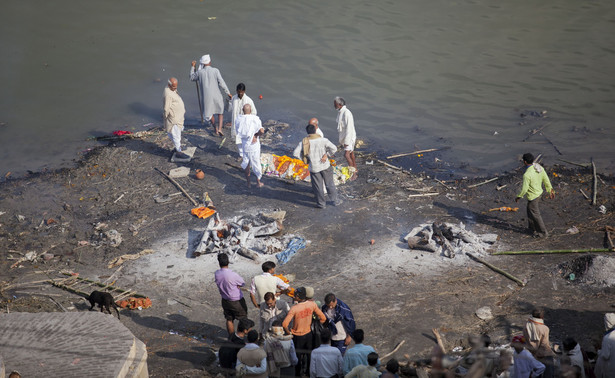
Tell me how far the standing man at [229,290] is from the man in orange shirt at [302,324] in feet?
3.65

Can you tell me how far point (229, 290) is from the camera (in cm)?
844

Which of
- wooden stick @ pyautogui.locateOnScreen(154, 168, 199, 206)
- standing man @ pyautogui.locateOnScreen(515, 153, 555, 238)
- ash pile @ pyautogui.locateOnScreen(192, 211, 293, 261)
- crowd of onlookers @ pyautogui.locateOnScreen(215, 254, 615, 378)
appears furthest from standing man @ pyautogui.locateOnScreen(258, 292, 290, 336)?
standing man @ pyautogui.locateOnScreen(515, 153, 555, 238)

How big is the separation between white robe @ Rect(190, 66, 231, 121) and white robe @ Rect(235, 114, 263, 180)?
2358 millimetres

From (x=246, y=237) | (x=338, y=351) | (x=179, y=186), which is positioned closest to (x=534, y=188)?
(x=246, y=237)

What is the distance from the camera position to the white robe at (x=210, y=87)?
15047mm

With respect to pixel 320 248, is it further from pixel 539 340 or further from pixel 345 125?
pixel 539 340

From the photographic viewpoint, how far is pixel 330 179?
12.3 metres

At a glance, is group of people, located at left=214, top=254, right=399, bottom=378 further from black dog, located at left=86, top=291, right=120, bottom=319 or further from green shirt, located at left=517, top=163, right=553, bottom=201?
green shirt, located at left=517, top=163, right=553, bottom=201

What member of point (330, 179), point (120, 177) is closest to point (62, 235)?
point (120, 177)

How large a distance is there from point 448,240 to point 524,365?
4179mm

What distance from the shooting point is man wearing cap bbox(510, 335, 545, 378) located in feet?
22.7

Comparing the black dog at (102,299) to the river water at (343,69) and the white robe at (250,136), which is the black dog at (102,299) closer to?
the white robe at (250,136)

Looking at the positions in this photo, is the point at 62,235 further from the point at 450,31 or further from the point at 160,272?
the point at 450,31

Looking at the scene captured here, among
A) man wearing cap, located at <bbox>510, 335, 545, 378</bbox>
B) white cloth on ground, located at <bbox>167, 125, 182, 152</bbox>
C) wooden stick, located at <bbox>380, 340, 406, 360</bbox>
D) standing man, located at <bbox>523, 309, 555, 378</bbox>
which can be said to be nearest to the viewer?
man wearing cap, located at <bbox>510, 335, 545, 378</bbox>
